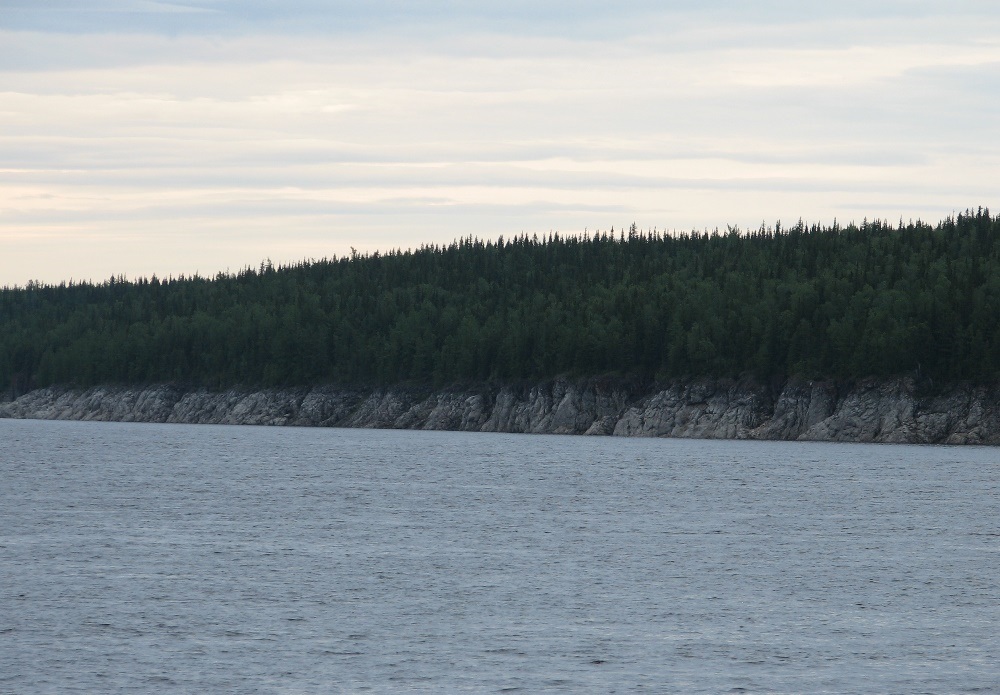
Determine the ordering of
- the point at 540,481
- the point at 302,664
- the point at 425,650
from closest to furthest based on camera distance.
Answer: the point at 302,664, the point at 425,650, the point at 540,481

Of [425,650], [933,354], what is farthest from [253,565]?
[933,354]

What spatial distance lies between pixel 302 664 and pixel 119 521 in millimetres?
31158

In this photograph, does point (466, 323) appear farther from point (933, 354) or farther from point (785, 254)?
point (933, 354)

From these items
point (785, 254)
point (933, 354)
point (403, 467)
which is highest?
point (785, 254)

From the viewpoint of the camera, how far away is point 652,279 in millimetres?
196500

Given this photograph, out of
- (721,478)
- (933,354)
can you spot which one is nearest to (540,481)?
(721,478)

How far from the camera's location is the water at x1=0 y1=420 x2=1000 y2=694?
94.3ft

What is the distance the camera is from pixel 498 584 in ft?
134

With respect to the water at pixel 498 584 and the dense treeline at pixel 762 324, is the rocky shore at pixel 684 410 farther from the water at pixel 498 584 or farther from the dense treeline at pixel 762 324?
the water at pixel 498 584

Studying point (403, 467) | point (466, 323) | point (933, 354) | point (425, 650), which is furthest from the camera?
point (466, 323)

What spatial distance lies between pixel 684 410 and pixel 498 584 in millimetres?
111656

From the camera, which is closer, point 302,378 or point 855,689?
point 855,689

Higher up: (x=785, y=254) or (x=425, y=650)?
(x=785, y=254)

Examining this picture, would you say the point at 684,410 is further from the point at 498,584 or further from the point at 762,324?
the point at 498,584
